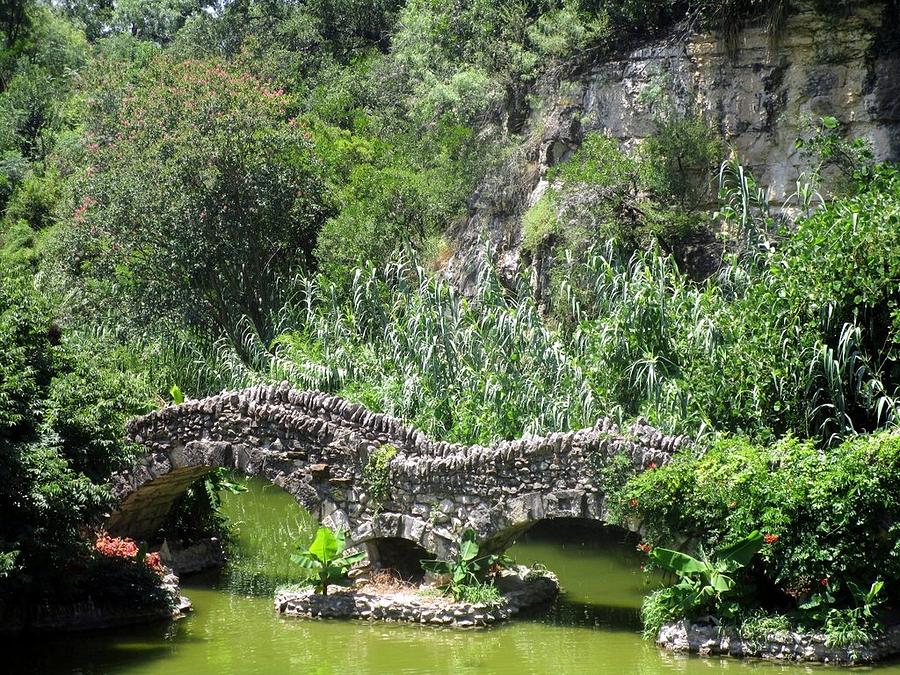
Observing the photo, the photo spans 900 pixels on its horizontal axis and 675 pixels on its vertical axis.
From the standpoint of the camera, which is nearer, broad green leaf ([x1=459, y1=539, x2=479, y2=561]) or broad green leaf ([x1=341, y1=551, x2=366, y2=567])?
broad green leaf ([x1=459, y1=539, x2=479, y2=561])

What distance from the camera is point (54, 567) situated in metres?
13.6

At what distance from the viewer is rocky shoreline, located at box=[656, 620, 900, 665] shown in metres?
11.8

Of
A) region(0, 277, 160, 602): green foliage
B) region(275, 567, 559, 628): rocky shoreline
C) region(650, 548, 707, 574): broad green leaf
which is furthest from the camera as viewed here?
region(275, 567, 559, 628): rocky shoreline

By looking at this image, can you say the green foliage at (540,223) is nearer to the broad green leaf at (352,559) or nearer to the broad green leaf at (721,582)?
the broad green leaf at (352,559)

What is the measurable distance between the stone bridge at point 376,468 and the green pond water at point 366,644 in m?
1.35

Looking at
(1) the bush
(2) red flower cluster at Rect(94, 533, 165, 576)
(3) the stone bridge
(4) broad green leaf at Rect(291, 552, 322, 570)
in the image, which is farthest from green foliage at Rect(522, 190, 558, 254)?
(2) red flower cluster at Rect(94, 533, 165, 576)

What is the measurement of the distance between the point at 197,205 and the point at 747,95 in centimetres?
1054

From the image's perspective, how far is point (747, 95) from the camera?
20484mm

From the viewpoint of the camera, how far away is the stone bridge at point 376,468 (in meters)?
13.8

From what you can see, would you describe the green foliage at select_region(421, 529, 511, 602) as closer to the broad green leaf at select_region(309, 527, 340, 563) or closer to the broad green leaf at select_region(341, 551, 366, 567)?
the broad green leaf at select_region(341, 551, 366, 567)

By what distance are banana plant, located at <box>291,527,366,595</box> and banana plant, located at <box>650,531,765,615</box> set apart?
433 cm

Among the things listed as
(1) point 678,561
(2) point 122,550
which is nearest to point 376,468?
(2) point 122,550

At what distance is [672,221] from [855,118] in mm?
3458

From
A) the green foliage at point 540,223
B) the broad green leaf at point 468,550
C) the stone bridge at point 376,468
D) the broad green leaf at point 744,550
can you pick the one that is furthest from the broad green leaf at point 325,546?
the green foliage at point 540,223
